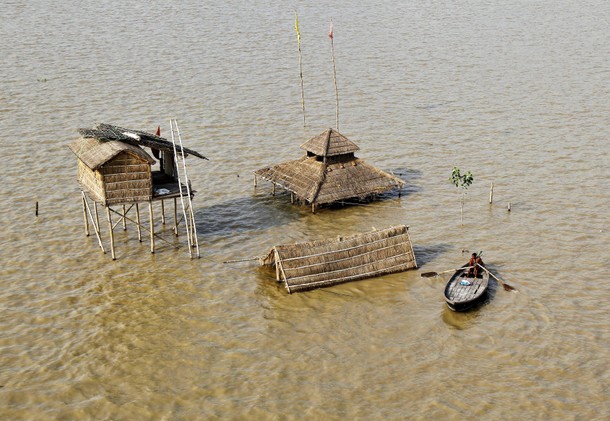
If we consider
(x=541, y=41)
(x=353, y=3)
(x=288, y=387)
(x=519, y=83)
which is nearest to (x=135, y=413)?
(x=288, y=387)

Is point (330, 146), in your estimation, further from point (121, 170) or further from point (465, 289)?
point (465, 289)

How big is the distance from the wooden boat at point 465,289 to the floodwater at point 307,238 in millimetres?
613

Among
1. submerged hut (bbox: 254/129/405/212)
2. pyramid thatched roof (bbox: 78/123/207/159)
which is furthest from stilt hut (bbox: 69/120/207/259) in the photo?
submerged hut (bbox: 254/129/405/212)

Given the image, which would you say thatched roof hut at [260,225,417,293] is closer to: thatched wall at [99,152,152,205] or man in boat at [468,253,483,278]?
man in boat at [468,253,483,278]

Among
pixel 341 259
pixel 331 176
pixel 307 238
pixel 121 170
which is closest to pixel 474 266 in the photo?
pixel 341 259

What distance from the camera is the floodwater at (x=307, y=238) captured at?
2059 centimetres

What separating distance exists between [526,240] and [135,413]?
56.3 feet

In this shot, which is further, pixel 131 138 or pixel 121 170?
pixel 131 138

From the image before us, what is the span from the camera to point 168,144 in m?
28.6

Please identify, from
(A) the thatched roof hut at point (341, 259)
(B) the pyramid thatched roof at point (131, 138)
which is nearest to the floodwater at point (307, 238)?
(A) the thatched roof hut at point (341, 259)

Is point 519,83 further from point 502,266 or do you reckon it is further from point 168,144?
point 168,144

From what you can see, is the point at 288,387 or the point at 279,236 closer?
the point at 288,387

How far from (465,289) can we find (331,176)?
915 cm

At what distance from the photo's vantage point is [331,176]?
103 ft
